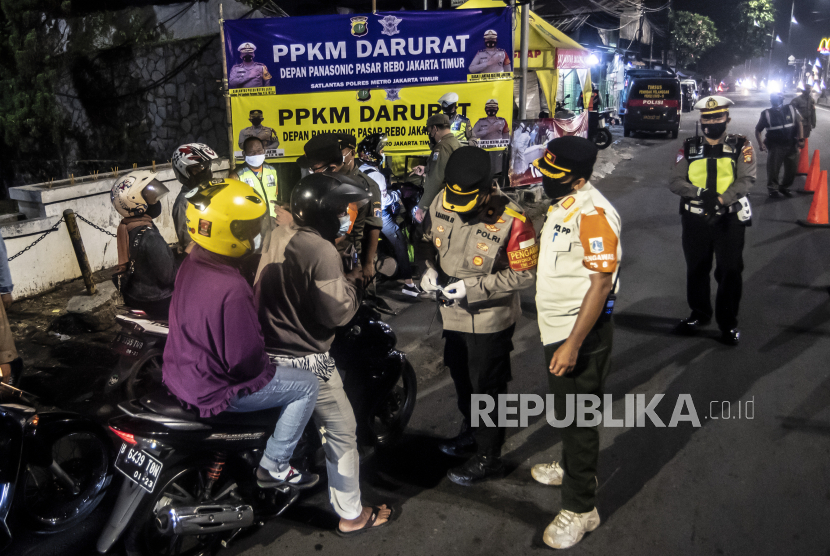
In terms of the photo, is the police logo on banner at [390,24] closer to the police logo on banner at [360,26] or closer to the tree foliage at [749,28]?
the police logo on banner at [360,26]

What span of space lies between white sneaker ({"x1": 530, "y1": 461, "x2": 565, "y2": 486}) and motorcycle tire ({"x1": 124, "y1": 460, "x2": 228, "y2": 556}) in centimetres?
177

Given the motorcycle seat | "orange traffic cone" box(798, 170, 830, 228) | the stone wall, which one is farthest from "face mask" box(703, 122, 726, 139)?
the stone wall

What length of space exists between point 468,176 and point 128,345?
227 cm

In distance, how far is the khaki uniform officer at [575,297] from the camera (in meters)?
2.82

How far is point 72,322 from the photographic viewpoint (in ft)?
19.9

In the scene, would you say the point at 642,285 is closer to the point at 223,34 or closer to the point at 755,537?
the point at 755,537

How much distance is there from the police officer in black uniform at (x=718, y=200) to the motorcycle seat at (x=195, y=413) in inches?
155

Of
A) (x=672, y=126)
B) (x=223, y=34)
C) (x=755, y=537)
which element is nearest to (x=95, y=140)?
(x=223, y=34)

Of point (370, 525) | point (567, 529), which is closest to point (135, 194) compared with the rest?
point (370, 525)

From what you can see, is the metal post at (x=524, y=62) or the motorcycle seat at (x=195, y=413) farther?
the metal post at (x=524, y=62)

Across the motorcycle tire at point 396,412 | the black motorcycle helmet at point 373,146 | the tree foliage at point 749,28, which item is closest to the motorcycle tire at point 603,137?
the black motorcycle helmet at point 373,146

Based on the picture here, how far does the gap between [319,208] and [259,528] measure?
1737mm

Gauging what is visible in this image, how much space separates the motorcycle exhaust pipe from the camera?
277 centimetres

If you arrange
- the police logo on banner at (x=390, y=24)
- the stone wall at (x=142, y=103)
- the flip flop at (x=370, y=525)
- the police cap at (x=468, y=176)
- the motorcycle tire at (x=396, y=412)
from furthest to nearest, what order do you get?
the stone wall at (x=142, y=103)
the police logo on banner at (x=390, y=24)
the motorcycle tire at (x=396, y=412)
the flip flop at (x=370, y=525)
the police cap at (x=468, y=176)
